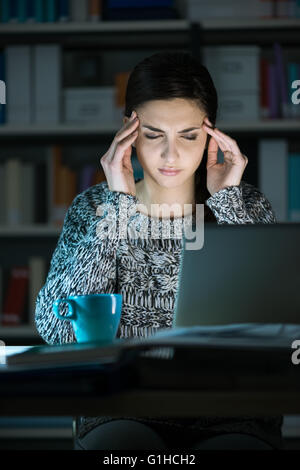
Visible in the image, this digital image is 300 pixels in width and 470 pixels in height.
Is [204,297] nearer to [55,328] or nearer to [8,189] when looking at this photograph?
[55,328]

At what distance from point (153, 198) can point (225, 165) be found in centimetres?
17

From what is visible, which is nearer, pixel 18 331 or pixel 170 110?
pixel 170 110

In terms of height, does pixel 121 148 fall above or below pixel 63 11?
below

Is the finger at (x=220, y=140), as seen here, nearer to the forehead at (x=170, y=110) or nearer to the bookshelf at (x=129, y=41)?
the forehead at (x=170, y=110)

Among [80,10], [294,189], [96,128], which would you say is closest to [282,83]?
[294,189]

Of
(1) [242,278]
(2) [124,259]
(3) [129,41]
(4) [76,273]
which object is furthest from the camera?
(3) [129,41]

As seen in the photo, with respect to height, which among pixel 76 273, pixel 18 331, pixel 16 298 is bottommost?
pixel 18 331

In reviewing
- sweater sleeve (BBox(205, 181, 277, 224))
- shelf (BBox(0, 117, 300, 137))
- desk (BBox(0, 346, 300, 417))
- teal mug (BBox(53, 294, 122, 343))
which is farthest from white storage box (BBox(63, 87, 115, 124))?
desk (BBox(0, 346, 300, 417))

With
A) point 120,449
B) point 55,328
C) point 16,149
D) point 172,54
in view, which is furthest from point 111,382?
point 16,149

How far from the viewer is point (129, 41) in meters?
2.78

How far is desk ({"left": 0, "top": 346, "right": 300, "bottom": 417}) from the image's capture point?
0.52 m

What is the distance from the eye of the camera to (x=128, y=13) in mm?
2621

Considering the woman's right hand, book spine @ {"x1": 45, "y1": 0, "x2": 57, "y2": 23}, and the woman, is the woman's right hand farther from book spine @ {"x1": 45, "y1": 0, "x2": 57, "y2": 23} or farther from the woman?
book spine @ {"x1": 45, "y1": 0, "x2": 57, "y2": 23}

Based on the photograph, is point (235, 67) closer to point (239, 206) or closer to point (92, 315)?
point (239, 206)
